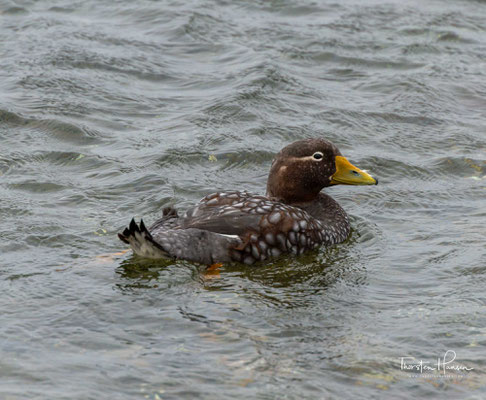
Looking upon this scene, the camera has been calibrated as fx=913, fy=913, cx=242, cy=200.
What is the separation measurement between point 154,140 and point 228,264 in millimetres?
3569

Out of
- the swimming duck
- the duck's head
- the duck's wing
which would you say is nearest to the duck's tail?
the swimming duck

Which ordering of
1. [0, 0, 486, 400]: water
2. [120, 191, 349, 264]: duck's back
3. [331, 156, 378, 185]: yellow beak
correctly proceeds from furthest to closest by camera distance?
[331, 156, 378, 185]: yellow beak → [120, 191, 349, 264]: duck's back → [0, 0, 486, 400]: water

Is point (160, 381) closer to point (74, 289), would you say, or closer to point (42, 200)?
point (74, 289)

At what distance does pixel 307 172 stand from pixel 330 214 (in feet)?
1.61

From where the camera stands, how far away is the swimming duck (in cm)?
833

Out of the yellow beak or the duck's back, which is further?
the yellow beak

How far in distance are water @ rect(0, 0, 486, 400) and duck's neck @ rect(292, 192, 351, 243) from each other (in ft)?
0.56

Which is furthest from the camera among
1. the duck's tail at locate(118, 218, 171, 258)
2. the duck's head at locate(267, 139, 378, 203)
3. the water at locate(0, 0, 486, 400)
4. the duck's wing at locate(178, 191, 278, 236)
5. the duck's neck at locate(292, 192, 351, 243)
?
the duck's head at locate(267, 139, 378, 203)

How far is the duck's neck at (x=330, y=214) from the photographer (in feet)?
30.2

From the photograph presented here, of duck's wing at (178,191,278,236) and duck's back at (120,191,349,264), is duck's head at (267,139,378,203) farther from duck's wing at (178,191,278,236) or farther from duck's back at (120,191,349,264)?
duck's wing at (178,191,278,236)

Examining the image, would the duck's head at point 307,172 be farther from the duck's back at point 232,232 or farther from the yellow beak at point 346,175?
the duck's back at point 232,232

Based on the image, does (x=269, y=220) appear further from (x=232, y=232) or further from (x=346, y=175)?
(x=346, y=175)

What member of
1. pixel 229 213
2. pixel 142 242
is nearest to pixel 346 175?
pixel 229 213

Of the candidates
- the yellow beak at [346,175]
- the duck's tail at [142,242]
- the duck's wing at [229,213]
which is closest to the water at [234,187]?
the duck's tail at [142,242]
